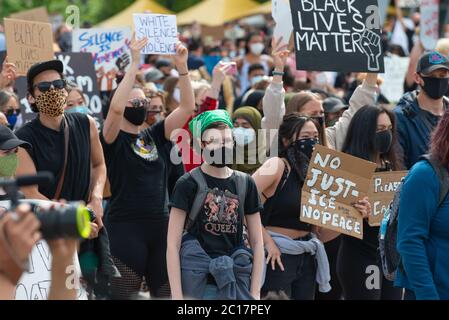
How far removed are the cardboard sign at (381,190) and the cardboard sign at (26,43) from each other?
9.42ft

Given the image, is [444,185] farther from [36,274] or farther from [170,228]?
[36,274]

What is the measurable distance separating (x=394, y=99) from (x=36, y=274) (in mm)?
7904

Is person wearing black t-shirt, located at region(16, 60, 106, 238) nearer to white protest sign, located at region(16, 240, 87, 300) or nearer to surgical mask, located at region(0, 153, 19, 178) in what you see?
surgical mask, located at region(0, 153, 19, 178)

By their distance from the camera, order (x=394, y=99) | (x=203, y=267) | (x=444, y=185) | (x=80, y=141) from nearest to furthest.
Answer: (x=444, y=185)
(x=203, y=267)
(x=80, y=141)
(x=394, y=99)

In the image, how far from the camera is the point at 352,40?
7.71 metres

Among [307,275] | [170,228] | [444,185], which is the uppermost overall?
[444,185]

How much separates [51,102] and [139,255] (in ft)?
4.07

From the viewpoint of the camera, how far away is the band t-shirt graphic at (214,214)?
18.0ft

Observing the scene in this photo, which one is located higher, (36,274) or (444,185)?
(444,185)

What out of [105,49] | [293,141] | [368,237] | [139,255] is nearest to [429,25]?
[105,49]

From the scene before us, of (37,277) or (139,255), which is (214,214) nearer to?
(37,277)

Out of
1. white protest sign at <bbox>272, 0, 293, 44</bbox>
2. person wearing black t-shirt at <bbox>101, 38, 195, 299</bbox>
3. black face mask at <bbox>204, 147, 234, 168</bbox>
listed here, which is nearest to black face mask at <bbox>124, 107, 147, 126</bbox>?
person wearing black t-shirt at <bbox>101, 38, 195, 299</bbox>
